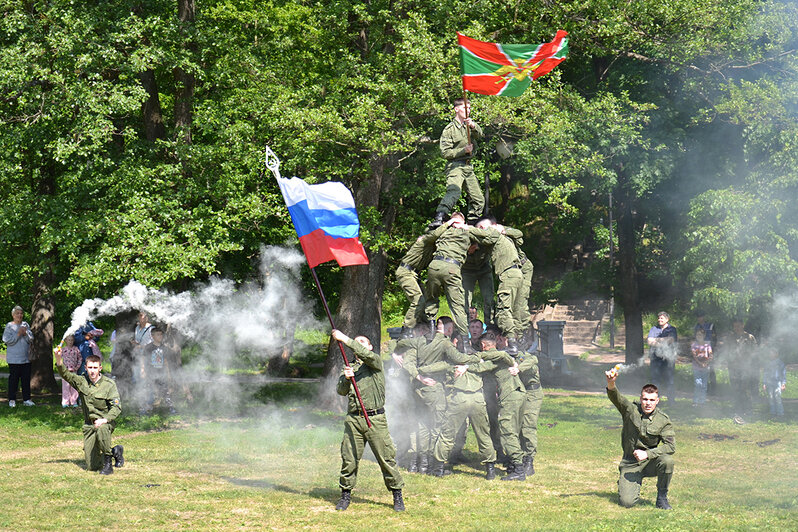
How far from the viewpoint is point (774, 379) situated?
762 inches

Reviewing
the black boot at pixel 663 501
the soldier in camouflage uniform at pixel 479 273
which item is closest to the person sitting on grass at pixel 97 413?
the soldier in camouflage uniform at pixel 479 273

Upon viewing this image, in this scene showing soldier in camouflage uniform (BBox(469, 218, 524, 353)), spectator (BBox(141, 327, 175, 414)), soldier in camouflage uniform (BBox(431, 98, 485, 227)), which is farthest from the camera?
spectator (BBox(141, 327, 175, 414))

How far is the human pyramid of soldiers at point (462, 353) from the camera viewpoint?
564 inches

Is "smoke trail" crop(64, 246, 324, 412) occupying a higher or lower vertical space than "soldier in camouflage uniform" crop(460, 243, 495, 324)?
lower

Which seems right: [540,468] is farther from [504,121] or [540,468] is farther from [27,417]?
[27,417]

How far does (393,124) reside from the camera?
20.8 meters

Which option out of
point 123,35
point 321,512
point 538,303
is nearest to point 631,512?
point 321,512

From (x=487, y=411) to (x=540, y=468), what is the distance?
1.39 m

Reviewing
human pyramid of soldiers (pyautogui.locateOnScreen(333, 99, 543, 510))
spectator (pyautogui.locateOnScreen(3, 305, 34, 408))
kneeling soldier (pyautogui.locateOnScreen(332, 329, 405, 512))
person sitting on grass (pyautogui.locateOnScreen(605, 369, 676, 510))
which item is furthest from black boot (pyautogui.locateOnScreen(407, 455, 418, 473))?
spectator (pyautogui.locateOnScreen(3, 305, 34, 408))

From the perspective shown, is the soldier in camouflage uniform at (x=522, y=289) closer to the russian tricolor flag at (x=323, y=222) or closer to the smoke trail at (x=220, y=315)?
the russian tricolor flag at (x=323, y=222)

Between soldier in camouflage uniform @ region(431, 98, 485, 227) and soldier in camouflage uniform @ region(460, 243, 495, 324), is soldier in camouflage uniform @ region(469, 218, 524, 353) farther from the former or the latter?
soldier in camouflage uniform @ region(431, 98, 485, 227)

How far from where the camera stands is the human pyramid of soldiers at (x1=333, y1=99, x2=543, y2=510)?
14.3 metres

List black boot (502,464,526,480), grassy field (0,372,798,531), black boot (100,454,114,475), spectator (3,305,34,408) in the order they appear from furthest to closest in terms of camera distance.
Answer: spectator (3,305,34,408) → black boot (100,454,114,475) → black boot (502,464,526,480) → grassy field (0,372,798,531)

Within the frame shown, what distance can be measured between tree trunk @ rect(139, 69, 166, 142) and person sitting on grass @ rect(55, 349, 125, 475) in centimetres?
853
